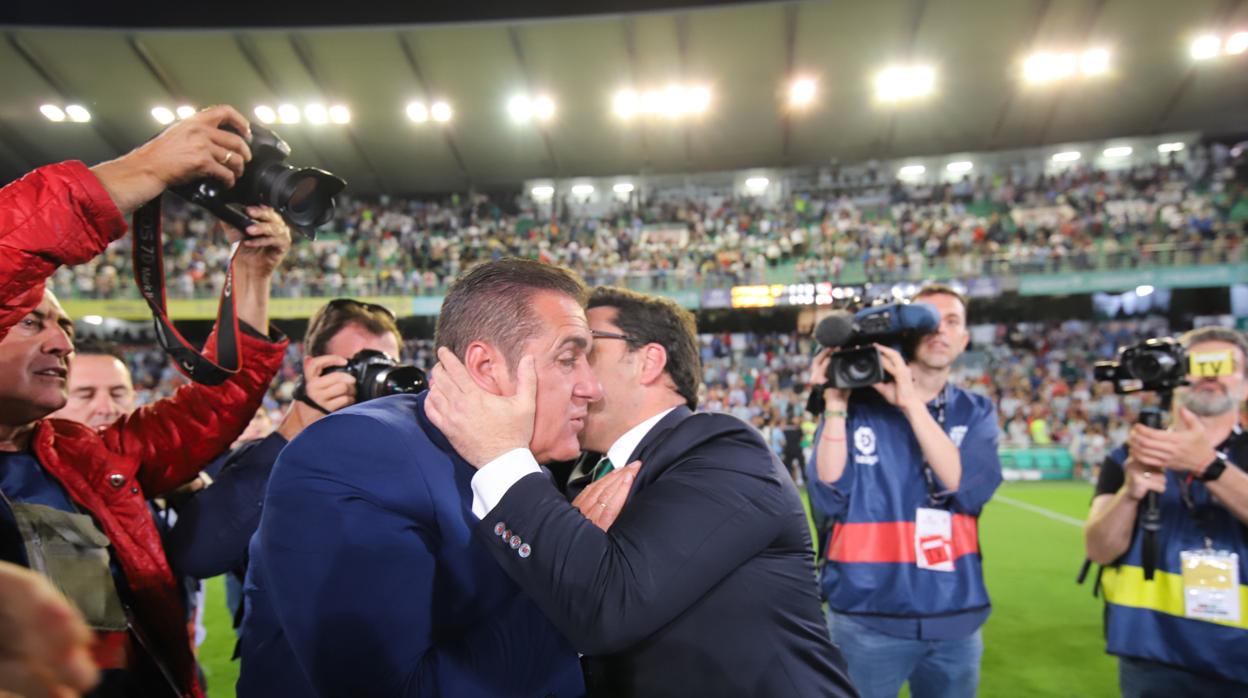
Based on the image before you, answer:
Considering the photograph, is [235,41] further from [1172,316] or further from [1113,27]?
[1172,316]

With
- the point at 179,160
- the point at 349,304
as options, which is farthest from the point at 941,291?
the point at 179,160

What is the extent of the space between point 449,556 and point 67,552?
108 cm

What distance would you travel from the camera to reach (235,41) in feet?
69.5

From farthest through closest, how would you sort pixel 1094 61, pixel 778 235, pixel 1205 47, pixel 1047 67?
pixel 778 235 → pixel 1047 67 → pixel 1094 61 → pixel 1205 47

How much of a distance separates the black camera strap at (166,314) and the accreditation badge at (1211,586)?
3.48 metres

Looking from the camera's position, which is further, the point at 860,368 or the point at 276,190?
the point at 860,368

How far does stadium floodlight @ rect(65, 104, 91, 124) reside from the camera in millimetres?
22191

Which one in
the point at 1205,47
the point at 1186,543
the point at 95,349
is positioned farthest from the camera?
the point at 1205,47

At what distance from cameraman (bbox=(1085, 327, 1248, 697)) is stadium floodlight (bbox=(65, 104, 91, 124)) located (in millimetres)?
27967

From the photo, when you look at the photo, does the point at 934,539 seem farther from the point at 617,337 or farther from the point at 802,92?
the point at 802,92

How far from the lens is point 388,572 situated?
50.8 inches

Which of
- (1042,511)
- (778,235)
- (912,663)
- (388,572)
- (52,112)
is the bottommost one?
(1042,511)

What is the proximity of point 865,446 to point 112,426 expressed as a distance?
2.94 m

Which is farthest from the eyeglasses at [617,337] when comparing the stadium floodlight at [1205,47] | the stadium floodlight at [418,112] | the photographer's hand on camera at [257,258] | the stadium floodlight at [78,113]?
the stadium floodlight at [78,113]
